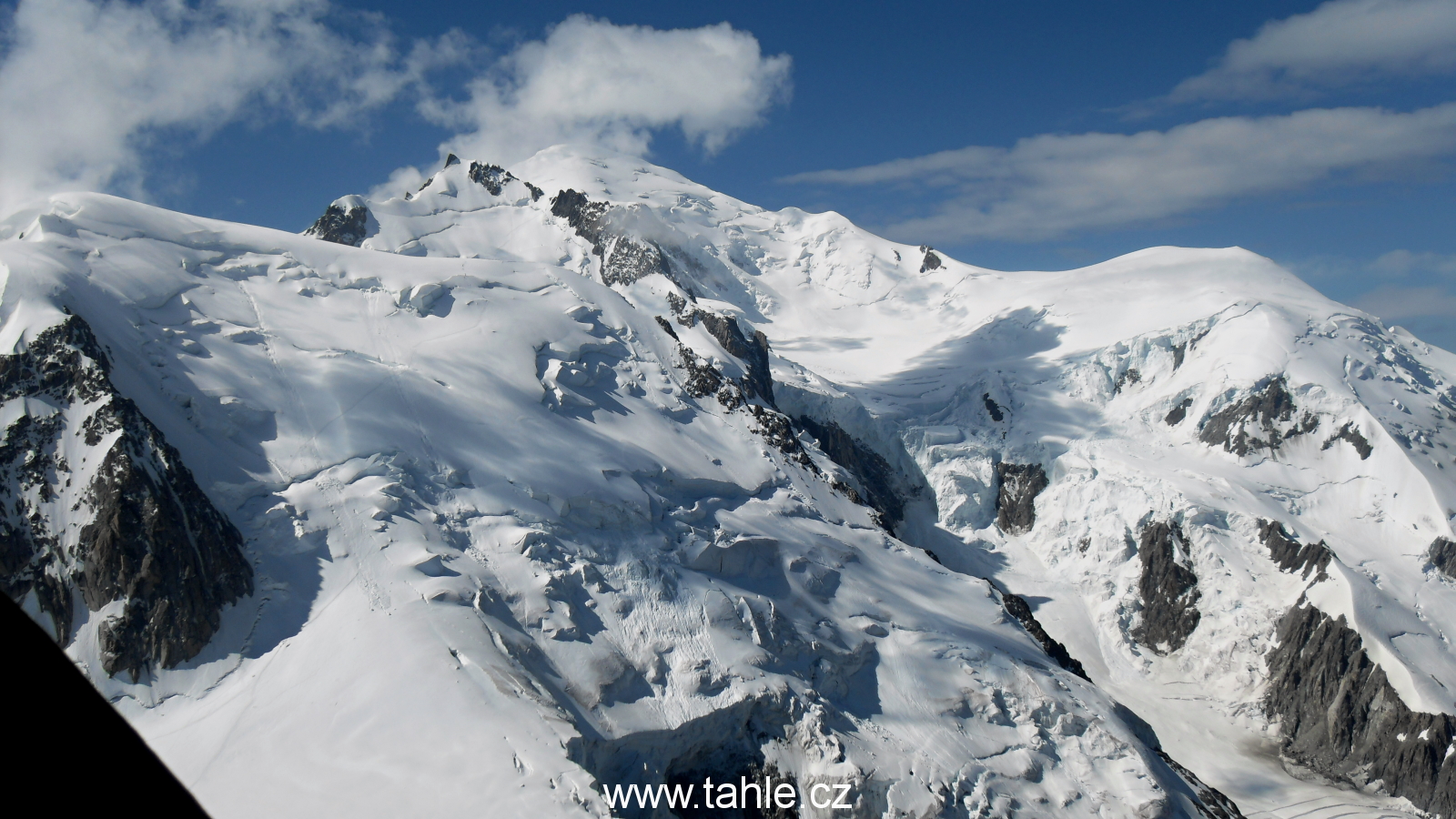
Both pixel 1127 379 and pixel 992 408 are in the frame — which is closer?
pixel 1127 379

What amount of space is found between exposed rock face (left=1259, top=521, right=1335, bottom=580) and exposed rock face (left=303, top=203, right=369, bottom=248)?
101 meters

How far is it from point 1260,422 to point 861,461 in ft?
131

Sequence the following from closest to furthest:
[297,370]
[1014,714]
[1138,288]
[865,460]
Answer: [1014,714]
[297,370]
[865,460]
[1138,288]

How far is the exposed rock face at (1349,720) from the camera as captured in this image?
6047 cm

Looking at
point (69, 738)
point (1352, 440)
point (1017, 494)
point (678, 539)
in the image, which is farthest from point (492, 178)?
point (69, 738)

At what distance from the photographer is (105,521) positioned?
37.4m

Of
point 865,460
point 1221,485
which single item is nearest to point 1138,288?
point 1221,485

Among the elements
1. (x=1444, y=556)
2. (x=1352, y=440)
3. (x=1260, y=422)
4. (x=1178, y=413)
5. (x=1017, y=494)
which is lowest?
(x=1444, y=556)

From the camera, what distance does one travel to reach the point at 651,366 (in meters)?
67.6

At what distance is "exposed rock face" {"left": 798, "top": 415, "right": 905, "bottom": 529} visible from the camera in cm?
9100

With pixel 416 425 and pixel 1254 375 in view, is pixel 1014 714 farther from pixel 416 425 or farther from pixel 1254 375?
pixel 1254 375

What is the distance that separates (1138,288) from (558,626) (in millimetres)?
95486

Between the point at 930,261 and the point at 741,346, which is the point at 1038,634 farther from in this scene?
the point at 930,261

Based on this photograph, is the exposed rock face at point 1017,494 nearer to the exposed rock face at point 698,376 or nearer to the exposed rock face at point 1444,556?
the exposed rock face at point 1444,556
